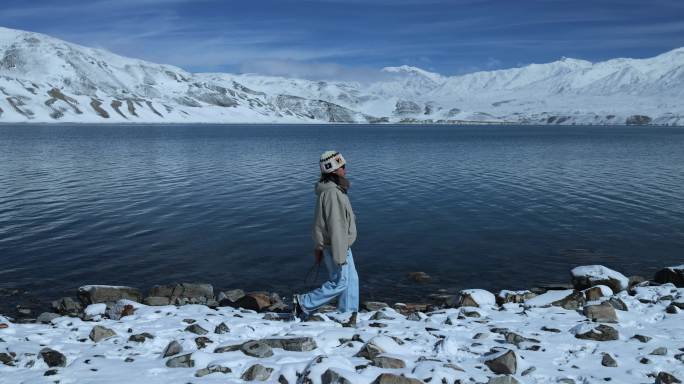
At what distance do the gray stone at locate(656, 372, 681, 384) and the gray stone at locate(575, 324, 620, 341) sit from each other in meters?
1.97

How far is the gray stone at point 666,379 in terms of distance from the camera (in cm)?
816

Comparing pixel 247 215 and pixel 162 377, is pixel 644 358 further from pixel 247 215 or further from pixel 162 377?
pixel 247 215

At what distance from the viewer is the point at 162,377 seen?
8.52 metres

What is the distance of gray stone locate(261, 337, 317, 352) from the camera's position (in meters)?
9.71

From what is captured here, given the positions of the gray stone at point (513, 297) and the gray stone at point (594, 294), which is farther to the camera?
the gray stone at point (513, 297)

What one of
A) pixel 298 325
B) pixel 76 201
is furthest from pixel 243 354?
pixel 76 201

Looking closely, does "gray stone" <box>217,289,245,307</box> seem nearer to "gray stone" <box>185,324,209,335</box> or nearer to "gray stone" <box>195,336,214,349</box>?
"gray stone" <box>185,324,209,335</box>

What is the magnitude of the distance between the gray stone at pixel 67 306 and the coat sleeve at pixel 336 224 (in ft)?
28.4

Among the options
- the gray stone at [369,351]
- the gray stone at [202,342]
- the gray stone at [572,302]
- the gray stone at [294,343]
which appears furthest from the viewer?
the gray stone at [572,302]

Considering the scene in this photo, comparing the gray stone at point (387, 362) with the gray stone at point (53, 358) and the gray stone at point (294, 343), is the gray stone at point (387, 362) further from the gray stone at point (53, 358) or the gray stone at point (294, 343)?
the gray stone at point (53, 358)

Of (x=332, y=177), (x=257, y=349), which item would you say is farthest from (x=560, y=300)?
(x=257, y=349)

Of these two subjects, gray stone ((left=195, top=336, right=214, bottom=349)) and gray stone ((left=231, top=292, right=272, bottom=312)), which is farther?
Result: gray stone ((left=231, top=292, right=272, bottom=312))

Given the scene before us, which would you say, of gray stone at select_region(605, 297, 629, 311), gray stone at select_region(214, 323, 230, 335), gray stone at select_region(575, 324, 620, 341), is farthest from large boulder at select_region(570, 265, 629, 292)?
gray stone at select_region(214, 323, 230, 335)

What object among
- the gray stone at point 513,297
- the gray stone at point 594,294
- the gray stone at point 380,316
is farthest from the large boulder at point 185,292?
the gray stone at point 594,294
